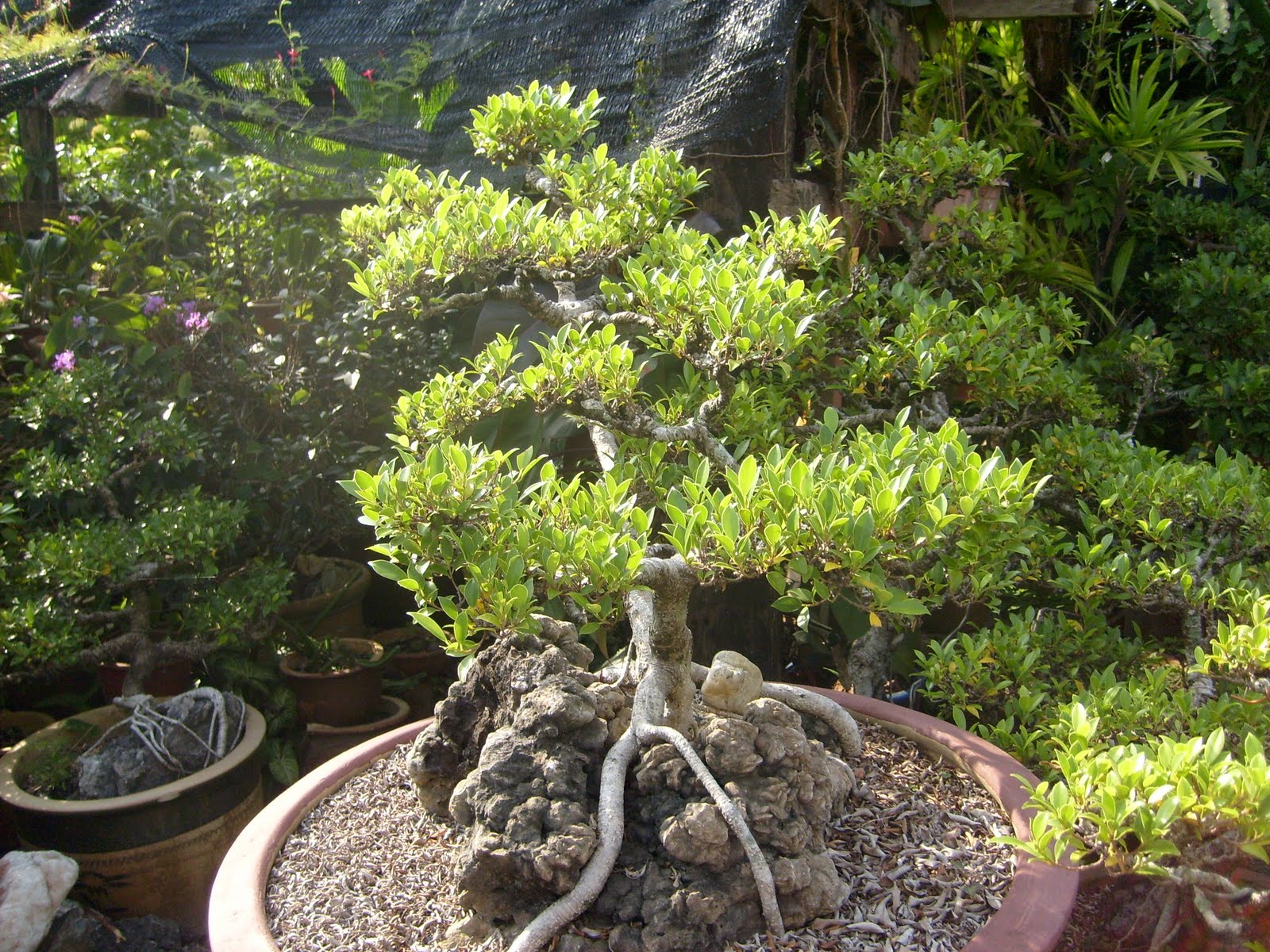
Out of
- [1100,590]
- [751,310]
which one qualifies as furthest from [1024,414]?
[751,310]

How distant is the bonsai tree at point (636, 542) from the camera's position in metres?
1.05

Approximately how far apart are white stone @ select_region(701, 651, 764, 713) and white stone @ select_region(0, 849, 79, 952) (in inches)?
52.5

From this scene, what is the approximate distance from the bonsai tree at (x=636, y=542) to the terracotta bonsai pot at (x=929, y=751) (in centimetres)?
15

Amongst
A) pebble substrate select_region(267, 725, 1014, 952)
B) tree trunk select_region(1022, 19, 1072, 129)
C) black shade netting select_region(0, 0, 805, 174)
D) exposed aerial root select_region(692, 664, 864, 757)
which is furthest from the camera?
tree trunk select_region(1022, 19, 1072, 129)

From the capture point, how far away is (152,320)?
2744 mm

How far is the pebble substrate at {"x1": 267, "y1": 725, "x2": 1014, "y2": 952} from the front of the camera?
1.16 meters

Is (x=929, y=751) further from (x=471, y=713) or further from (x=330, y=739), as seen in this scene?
(x=330, y=739)

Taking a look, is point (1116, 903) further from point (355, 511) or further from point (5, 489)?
Result: point (5, 489)

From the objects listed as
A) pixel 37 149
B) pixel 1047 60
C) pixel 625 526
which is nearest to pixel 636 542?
pixel 625 526

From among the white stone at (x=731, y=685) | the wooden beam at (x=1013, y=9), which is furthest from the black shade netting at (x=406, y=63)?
the white stone at (x=731, y=685)

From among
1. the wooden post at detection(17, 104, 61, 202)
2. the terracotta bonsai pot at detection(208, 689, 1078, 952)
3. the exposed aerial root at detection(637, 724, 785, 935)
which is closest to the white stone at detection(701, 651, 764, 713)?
the exposed aerial root at detection(637, 724, 785, 935)

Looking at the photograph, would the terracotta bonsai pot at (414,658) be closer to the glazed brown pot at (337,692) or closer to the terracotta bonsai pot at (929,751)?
the glazed brown pot at (337,692)

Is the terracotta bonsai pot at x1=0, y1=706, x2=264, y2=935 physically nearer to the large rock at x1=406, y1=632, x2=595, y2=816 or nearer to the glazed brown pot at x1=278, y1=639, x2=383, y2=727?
the glazed brown pot at x1=278, y1=639, x2=383, y2=727

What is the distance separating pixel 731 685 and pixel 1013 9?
6.61ft
